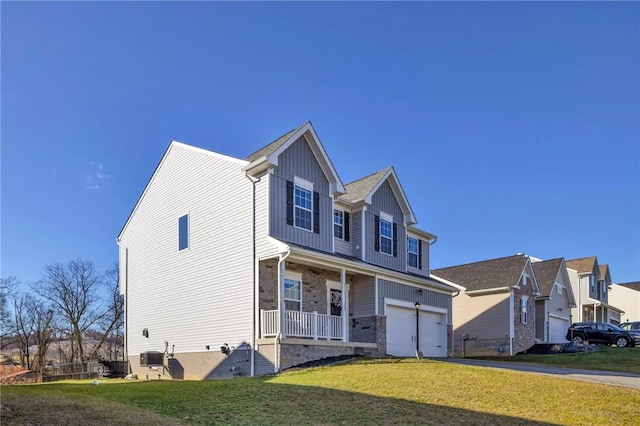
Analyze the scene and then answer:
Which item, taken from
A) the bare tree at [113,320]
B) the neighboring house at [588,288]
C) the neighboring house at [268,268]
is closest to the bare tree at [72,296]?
the bare tree at [113,320]

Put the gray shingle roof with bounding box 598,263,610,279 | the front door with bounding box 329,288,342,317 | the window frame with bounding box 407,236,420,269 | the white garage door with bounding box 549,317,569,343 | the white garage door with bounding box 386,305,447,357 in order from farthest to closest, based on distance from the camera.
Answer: the gray shingle roof with bounding box 598,263,610,279
the white garage door with bounding box 549,317,569,343
the window frame with bounding box 407,236,420,269
the white garage door with bounding box 386,305,447,357
the front door with bounding box 329,288,342,317

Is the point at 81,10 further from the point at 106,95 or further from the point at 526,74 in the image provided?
the point at 526,74

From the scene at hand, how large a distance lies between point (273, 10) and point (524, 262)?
21012mm

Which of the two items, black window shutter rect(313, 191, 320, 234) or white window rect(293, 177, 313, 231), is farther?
black window shutter rect(313, 191, 320, 234)

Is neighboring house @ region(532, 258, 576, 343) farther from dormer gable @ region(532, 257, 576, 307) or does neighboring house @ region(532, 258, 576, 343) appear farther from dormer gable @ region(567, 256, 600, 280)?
dormer gable @ region(567, 256, 600, 280)

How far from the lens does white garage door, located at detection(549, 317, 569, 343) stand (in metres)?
33.5

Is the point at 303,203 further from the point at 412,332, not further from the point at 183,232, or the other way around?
the point at 412,332

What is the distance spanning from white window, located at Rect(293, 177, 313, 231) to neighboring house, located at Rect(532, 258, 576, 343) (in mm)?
21238

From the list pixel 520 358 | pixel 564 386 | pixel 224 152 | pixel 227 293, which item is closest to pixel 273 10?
pixel 224 152

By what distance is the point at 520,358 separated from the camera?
23.7 meters

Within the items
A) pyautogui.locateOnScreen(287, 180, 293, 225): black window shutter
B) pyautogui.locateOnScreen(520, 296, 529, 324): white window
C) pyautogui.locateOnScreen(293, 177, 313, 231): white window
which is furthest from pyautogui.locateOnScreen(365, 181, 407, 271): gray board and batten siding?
pyautogui.locateOnScreen(520, 296, 529, 324): white window

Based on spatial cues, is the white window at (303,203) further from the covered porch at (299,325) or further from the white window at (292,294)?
the covered porch at (299,325)

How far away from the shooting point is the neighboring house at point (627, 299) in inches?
1962

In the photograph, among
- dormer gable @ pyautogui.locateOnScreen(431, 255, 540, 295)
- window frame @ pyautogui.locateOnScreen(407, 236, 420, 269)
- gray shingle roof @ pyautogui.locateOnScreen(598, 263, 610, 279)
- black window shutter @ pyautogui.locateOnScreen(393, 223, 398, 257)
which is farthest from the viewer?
gray shingle roof @ pyautogui.locateOnScreen(598, 263, 610, 279)
